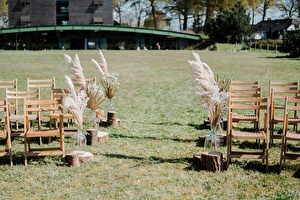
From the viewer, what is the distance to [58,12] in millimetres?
59594

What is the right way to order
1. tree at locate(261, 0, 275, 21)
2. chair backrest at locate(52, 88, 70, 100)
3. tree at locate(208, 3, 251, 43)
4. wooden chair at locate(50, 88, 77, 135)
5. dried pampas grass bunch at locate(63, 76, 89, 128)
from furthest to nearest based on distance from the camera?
1. tree at locate(261, 0, 275, 21)
2. tree at locate(208, 3, 251, 43)
3. chair backrest at locate(52, 88, 70, 100)
4. wooden chair at locate(50, 88, 77, 135)
5. dried pampas grass bunch at locate(63, 76, 89, 128)

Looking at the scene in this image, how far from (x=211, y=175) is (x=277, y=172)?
125 cm

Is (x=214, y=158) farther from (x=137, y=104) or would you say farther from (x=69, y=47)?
(x=69, y=47)

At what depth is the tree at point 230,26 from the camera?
161 feet

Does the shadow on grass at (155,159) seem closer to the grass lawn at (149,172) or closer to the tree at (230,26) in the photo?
the grass lawn at (149,172)

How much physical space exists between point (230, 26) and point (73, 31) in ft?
69.2

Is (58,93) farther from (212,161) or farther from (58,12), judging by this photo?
(58,12)

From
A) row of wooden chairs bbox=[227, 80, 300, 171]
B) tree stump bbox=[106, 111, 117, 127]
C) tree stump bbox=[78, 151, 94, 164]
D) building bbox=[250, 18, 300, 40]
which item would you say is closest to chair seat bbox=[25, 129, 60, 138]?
tree stump bbox=[78, 151, 94, 164]

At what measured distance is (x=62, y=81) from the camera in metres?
20.3

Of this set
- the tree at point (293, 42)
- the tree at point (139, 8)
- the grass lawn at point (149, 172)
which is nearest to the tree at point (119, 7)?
the tree at point (139, 8)

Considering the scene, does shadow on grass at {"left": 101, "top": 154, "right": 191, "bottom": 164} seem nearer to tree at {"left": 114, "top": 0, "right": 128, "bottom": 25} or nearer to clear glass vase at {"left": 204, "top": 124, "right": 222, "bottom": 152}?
clear glass vase at {"left": 204, "top": 124, "right": 222, "bottom": 152}

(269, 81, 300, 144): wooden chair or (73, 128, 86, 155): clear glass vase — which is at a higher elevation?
(269, 81, 300, 144): wooden chair

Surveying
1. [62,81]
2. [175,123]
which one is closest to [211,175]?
[175,123]

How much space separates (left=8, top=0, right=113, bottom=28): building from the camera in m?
57.5
